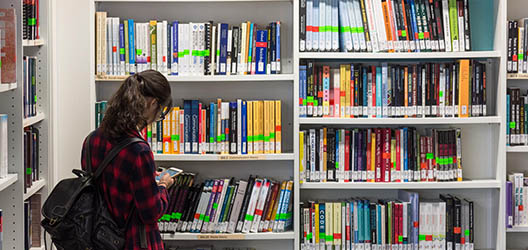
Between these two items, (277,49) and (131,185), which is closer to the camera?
(131,185)

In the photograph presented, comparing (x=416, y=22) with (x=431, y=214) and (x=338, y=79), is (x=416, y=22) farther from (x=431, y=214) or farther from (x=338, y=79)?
(x=431, y=214)

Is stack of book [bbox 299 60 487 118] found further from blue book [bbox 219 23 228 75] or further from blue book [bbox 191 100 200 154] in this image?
blue book [bbox 191 100 200 154]

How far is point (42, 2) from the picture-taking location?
11.7ft

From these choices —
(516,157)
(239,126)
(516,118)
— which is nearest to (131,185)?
(239,126)

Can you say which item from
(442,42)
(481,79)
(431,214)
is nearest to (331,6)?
(442,42)

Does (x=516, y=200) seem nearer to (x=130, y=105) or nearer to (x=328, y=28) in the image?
(x=328, y=28)

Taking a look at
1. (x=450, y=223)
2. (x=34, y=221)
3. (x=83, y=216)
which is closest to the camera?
(x=83, y=216)

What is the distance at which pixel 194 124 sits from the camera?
12.6 feet

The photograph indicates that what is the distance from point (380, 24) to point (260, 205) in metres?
1.16

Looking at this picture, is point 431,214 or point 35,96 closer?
point 35,96

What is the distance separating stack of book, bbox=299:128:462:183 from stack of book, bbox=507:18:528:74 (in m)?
0.47

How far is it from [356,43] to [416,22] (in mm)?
340

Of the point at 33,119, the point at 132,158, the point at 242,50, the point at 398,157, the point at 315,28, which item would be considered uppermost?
the point at 315,28

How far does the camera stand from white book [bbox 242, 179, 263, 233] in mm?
3846
